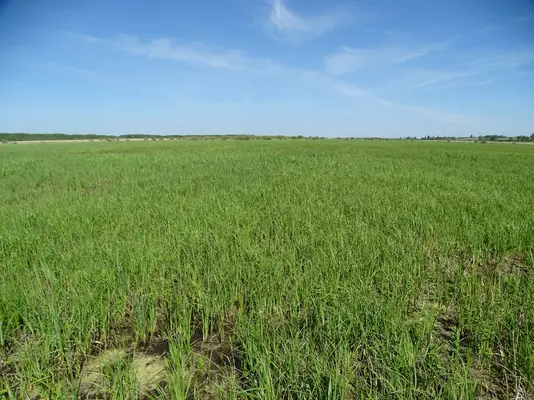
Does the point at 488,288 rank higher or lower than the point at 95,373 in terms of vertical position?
higher

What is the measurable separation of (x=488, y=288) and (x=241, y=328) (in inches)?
98.5

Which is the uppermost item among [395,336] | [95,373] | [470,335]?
[395,336]

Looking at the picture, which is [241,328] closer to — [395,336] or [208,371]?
[208,371]

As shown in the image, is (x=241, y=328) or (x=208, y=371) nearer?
(x=208, y=371)

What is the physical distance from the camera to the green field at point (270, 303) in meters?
1.89

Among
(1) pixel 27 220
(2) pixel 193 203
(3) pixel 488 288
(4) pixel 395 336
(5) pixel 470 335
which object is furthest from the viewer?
(2) pixel 193 203

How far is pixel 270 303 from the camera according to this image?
8.77 ft

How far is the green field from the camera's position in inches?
74.5

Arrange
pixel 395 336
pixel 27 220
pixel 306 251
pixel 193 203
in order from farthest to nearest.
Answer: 1. pixel 193 203
2. pixel 27 220
3. pixel 306 251
4. pixel 395 336

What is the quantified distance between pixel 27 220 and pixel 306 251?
5.36m

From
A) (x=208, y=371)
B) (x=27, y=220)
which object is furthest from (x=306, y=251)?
(x=27, y=220)

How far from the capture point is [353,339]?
223 centimetres

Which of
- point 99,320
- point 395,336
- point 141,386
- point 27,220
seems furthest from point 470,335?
point 27,220

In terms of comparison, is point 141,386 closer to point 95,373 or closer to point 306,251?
point 95,373
